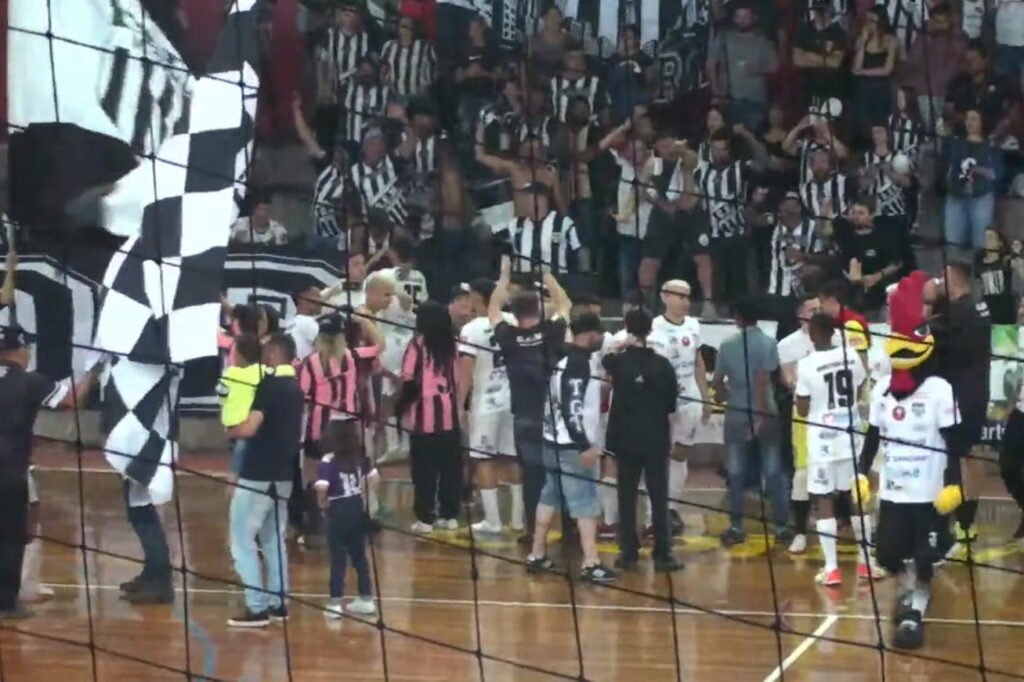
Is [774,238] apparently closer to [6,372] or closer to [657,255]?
[657,255]

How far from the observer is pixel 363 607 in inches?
252

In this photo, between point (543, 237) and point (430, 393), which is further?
point (543, 237)

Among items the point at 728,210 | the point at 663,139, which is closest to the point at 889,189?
the point at 728,210

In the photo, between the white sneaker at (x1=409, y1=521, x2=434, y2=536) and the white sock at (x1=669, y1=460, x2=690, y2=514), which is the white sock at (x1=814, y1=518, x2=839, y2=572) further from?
the white sneaker at (x1=409, y1=521, x2=434, y2=536)

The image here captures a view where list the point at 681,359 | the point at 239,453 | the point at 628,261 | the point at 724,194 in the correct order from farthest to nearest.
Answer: the point at 628,261
the point at 724,194
the point at 681,359
the point at 239,453

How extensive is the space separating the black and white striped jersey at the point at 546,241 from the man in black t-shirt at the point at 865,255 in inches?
A: 47.9

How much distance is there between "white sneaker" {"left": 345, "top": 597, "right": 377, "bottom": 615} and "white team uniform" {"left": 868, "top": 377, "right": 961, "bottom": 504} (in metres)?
1.79

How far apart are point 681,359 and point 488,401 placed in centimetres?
83

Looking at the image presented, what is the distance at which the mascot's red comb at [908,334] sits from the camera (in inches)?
228

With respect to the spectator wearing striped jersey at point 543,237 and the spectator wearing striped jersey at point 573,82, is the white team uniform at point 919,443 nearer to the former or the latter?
the spectator wearing striped jersey at point 543,237

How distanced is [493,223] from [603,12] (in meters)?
1.33

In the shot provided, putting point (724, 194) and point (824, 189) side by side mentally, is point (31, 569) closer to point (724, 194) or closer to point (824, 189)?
point (724, 194)

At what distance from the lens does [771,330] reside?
8227 mm

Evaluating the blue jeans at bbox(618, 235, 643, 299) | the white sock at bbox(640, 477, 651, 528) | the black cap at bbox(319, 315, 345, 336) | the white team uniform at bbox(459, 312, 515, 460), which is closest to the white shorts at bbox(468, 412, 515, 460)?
the white team uniform at bbox(459, 312, 515, 460)
